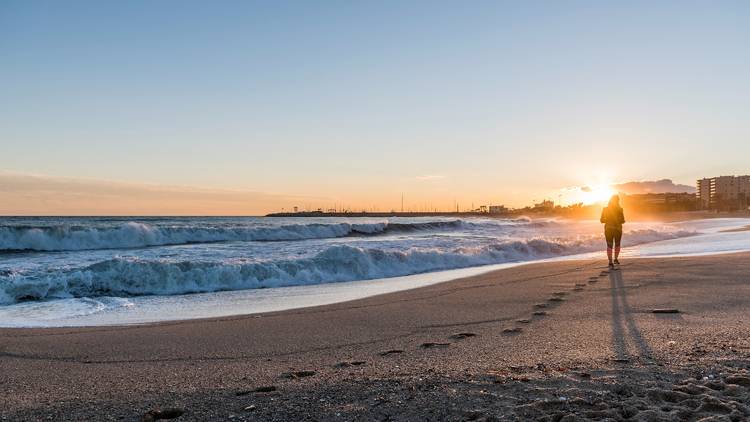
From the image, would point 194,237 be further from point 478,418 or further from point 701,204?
point 701,204

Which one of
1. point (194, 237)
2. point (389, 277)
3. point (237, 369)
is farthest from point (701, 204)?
point (237, 369)

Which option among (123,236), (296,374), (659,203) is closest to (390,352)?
(296,374)

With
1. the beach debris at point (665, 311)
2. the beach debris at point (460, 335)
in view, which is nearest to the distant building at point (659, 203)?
the beach debris at point (665, 311)

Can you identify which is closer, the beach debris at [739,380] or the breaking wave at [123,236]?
the beach debris at [739,380]

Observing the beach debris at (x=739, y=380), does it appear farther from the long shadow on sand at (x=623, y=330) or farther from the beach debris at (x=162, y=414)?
the beach debris at (x=162, y=414)

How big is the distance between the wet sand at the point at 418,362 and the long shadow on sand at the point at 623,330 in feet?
0.06

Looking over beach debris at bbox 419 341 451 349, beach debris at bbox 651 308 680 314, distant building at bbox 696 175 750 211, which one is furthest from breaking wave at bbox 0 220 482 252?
distant building at bbox 696 175 750 211

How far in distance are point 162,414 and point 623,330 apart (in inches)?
174

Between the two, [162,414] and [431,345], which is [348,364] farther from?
[162,414]

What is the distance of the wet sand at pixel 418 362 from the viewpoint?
11.0 feet

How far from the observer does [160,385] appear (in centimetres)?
428

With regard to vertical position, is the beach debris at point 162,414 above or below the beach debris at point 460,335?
above

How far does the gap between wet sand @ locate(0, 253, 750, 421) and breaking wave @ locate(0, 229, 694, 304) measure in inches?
179

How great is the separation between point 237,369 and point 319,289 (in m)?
7.03
